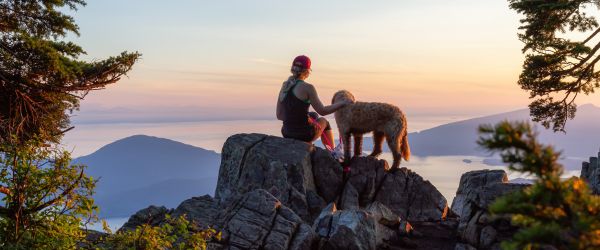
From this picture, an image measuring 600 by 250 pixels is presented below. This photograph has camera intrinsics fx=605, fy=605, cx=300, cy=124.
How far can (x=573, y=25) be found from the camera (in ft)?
74.6

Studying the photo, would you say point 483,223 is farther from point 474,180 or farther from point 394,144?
point 474,180

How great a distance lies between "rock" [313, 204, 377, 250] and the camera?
1120cm

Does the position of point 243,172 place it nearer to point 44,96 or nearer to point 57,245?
point 57,245

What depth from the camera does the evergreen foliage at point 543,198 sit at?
10.3 ft

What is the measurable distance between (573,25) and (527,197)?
2186 cm

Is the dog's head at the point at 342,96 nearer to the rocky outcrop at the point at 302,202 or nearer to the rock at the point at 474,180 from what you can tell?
the rocky outcrop at the point at 302,202

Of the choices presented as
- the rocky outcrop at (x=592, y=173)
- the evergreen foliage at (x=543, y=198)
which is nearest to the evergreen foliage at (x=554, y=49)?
the rocky outcrop at (x=592, y=173)

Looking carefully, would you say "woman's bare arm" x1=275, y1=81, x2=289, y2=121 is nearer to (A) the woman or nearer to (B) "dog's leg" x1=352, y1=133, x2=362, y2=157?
(A) the woman

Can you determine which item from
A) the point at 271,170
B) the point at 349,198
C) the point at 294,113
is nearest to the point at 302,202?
the point at 271,170

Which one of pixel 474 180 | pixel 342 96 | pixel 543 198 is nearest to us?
pixel 543 198

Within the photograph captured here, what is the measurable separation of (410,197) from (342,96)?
3.15 metres

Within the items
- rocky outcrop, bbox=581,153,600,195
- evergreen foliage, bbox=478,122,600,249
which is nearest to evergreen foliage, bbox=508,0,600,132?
rocky outcrop, bbox=581,153,600,195

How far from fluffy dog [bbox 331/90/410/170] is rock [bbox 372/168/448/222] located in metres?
0.65

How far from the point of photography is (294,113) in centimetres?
1491
